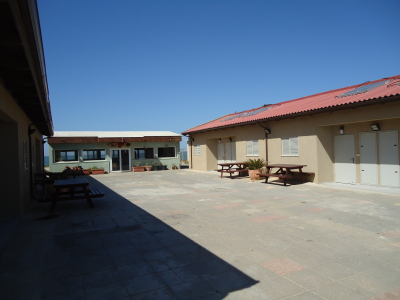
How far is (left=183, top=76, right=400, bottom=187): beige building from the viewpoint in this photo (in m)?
9.69

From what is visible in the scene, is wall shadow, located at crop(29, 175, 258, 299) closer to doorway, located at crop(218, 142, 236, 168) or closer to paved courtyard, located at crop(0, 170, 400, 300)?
paved courtyard, located at crop(0, 170, 400, 300)

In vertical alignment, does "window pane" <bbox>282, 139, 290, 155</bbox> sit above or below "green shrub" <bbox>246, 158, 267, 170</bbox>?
above

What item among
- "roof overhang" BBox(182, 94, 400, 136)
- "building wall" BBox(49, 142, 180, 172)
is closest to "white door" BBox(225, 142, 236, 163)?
"roof overhang" BBox(182, 94, 400, 136)

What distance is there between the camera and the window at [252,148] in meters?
15.6

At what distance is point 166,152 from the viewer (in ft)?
81.9

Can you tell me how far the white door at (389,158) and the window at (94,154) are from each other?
1877cm

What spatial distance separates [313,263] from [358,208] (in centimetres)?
415

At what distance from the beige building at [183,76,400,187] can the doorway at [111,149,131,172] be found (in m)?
10.6

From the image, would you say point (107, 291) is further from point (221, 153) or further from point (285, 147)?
point (221, 153)

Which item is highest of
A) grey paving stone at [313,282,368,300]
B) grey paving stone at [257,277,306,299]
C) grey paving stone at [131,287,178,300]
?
grey paving stone at [131,287,178,300]

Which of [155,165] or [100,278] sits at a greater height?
[155,165]

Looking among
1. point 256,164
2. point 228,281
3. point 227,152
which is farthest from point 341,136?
point 228,281

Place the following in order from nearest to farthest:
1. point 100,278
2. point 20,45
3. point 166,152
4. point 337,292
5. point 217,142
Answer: point 337,292 < point 20,45 < point 100,278 < point 217,142 < point 166,152

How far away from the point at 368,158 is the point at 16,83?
11.1 metres
